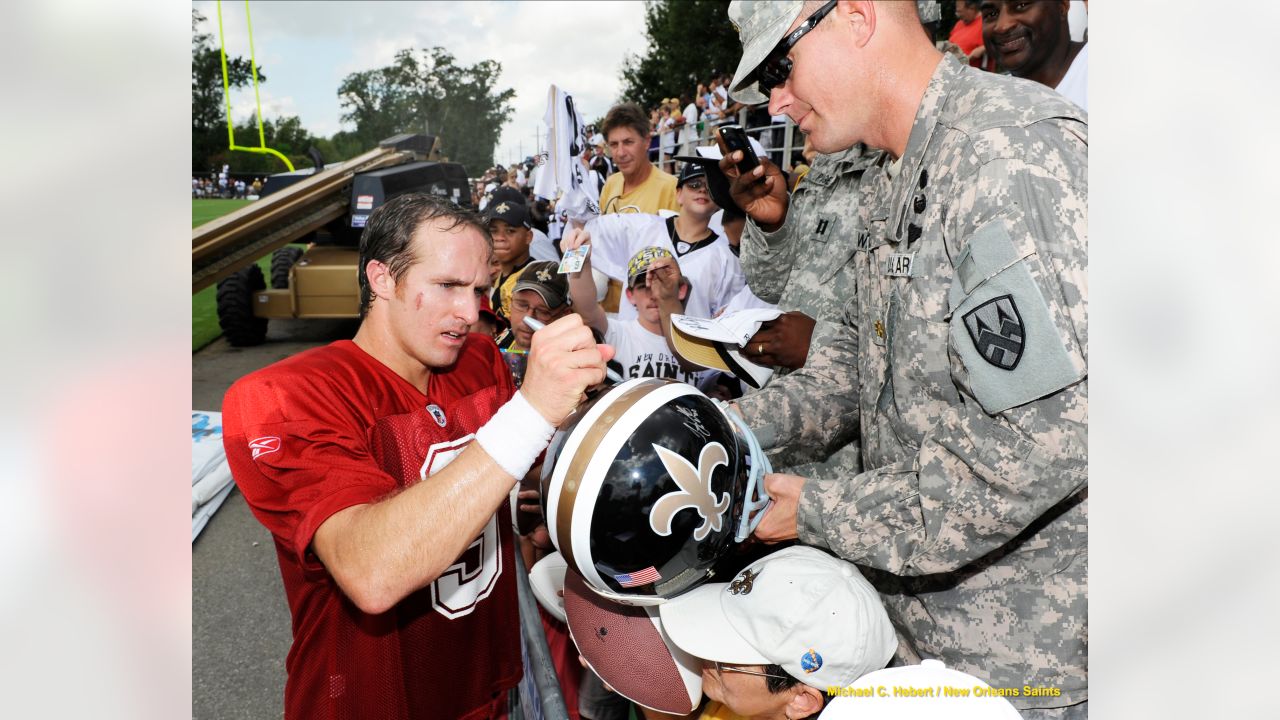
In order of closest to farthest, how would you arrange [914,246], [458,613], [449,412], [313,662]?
[914,246]
[313,662]
[458,613]
[449,412]

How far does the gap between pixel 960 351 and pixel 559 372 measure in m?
0.91

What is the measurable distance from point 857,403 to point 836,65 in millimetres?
1208

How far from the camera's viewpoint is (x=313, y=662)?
7.38 feet

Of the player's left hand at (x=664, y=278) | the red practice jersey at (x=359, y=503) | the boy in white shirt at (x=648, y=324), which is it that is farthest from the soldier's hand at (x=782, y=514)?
the player's left hand at (x=664, y=278)

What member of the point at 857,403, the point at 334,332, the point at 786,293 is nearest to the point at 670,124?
the point at 334,332

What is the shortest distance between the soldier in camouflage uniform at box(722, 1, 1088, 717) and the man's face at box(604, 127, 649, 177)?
4823mm

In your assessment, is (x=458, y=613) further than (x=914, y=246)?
Yes

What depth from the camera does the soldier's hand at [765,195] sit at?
399 cm

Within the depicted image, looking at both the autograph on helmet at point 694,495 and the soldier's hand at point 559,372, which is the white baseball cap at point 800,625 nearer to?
the autograph on helmet at point 694,495

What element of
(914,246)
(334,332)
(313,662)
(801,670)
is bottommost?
(334,332)

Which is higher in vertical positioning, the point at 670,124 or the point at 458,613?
the point at 670,124

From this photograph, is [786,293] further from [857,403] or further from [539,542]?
[539,542]

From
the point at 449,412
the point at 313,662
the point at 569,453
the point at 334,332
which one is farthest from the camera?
the point at 334,332

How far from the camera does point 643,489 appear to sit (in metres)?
1.84
